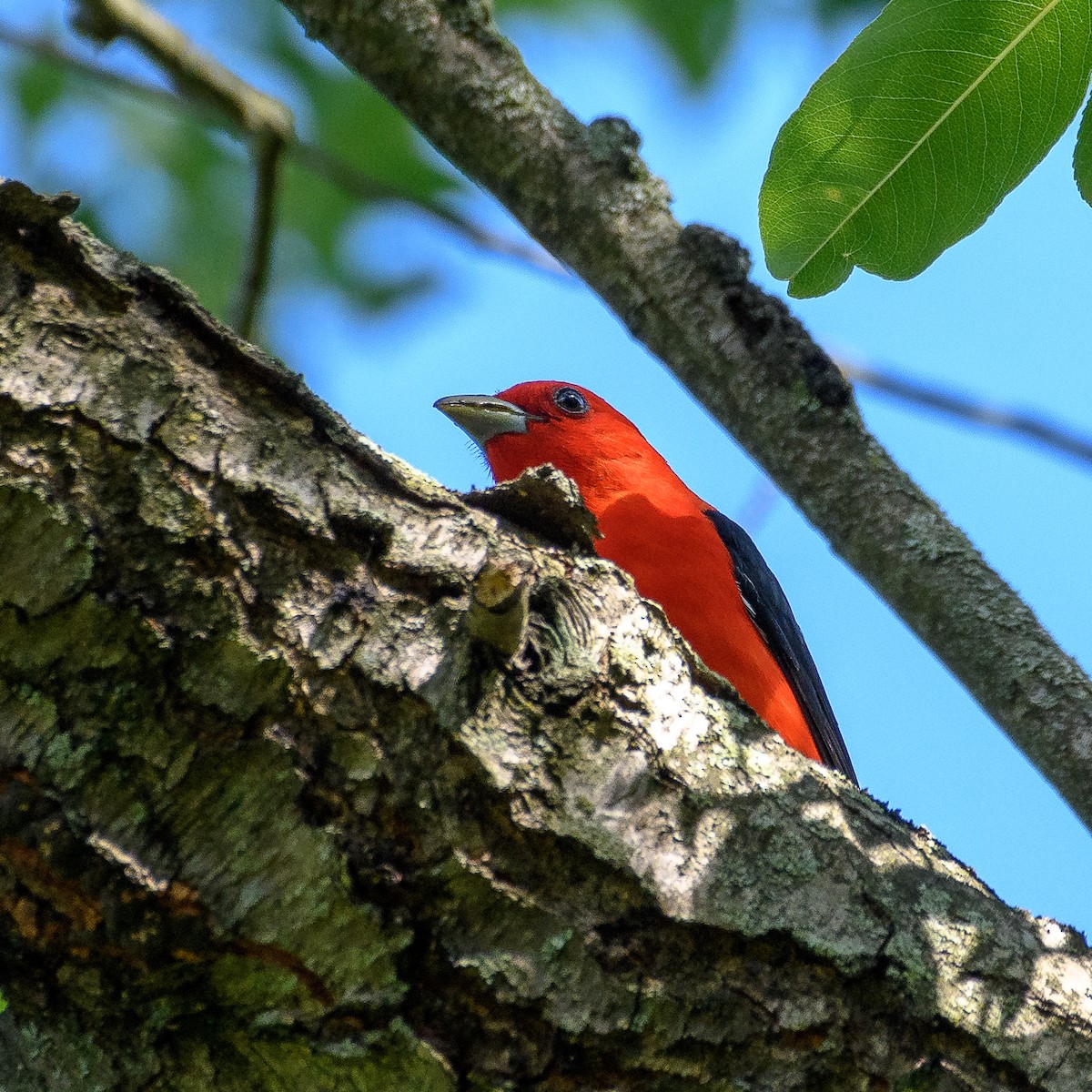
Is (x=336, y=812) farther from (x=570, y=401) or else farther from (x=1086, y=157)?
(x=570, y=401)

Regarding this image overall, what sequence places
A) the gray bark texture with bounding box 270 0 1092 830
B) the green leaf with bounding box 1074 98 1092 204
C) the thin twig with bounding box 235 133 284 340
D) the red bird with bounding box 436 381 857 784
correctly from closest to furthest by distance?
the green leaf with bounding box 1074 98 1092 204 → the gray bark texture with bounding box 270 0 1092 830 → the red bird with bounding box 436 381 857 784 → the thin twig with bounding box 235 133 284 340

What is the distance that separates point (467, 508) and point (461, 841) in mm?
635

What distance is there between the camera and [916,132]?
2.62m

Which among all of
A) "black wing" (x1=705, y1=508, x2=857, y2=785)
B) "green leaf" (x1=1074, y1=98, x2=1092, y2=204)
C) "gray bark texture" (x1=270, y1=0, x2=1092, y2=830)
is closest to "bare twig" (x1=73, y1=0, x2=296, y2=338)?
"gray bark texture" (x1=270, y1=0, x2=1092, y2=830)

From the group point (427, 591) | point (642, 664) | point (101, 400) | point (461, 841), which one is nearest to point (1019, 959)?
point (642, 664)

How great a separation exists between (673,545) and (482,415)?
135cm

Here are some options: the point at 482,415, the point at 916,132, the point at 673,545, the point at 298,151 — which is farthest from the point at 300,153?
the point at 916,132

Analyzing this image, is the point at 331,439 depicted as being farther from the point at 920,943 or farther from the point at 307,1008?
the point at 920,943

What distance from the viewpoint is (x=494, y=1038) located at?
2.16 meters

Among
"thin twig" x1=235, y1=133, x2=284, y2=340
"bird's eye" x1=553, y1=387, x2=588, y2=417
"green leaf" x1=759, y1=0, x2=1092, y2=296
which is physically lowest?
"thin twig" x1=235, y1=133, x2=284, y2=340

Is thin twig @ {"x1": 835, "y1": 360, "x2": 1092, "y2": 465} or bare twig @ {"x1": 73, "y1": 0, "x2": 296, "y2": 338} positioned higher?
thin twig @ {"x1": 835, "y1": 360, "x2": 1092, "y2": 465}

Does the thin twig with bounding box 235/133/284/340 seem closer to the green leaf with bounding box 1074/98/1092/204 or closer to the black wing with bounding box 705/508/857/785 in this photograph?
the black wing with bounding box 705/508/857/785

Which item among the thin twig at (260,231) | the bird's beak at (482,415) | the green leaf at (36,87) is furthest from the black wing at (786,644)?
the green leaf at (36,87)

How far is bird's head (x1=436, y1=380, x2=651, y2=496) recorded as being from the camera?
5.83 m
